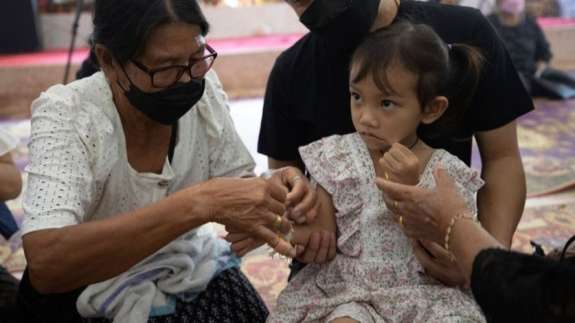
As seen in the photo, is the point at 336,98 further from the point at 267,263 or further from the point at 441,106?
the point at 267,263

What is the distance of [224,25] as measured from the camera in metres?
7.28

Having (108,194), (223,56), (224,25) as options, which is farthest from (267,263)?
(224,25)

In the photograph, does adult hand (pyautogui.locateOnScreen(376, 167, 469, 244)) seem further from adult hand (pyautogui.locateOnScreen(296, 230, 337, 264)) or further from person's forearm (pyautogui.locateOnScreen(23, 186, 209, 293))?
person's forearm (pyautogui.locateOnScreen(23, 186, 209, 293))

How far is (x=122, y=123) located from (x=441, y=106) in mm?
791

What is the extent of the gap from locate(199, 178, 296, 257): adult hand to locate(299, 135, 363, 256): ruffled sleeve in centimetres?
15

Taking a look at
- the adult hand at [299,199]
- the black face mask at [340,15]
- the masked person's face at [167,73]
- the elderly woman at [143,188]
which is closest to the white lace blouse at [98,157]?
the elderly woman at [143,188]

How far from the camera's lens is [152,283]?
1.69 metres

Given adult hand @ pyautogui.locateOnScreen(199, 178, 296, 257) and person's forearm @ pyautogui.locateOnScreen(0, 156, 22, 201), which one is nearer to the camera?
adult hand @ pyautogui.locateOnScreen(199, 178, 296, 257)

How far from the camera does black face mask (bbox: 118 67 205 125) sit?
60.9 inches

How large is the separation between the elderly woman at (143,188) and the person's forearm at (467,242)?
0.40 metres

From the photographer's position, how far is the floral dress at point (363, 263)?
Result: 5.00 feet

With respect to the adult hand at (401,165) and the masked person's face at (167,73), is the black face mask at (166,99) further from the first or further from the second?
the adult hand at (401,165)

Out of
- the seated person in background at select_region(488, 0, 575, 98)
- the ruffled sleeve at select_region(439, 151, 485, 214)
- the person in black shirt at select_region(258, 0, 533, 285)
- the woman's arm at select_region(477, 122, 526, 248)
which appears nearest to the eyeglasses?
the person in black shirt at select_region(258, 0, 533, 285)

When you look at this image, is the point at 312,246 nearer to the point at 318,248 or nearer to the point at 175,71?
the point at 318,248
